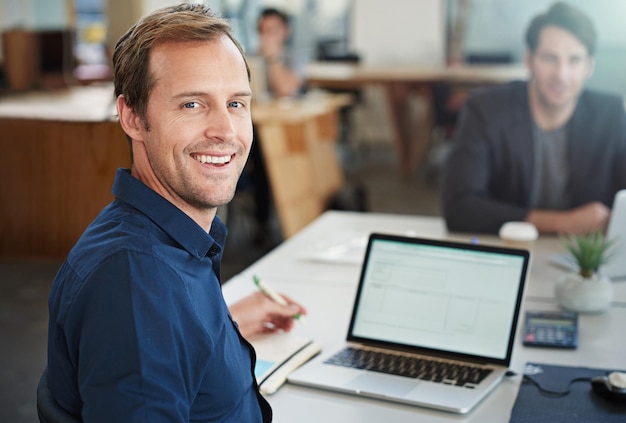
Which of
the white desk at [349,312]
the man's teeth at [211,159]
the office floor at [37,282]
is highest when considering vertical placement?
the man's teeth at [211,159]

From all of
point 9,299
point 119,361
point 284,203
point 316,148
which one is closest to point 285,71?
point 316,148

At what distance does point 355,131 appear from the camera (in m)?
9.29

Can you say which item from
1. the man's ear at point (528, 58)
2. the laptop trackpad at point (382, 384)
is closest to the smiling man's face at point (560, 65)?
the man's ear at point (528, 58)

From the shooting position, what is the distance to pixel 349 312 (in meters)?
1.93

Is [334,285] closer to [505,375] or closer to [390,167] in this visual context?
[505,375]

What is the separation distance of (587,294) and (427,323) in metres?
0.46

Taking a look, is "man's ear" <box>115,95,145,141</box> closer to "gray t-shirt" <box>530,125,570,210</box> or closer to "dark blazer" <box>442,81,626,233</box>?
"dark blazer" <box>442,81,626,233</box>

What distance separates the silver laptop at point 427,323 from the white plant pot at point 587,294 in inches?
Answer: 13.3

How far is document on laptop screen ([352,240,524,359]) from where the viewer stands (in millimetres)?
1604

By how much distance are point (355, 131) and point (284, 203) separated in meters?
4.58

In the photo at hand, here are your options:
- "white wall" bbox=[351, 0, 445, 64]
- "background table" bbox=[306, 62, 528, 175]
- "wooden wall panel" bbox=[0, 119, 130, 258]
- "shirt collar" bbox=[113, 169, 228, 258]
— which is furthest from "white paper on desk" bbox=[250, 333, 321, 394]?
"white wall" bbox=[351, 0, 445, 64]

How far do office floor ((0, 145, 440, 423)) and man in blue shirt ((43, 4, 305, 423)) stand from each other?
205cm

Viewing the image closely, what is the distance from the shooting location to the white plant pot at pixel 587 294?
1.90m

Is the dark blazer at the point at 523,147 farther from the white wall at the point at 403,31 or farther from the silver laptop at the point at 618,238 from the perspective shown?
the white wall at the point at 403,31
